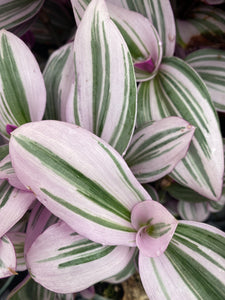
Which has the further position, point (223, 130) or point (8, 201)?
point (223, 130)

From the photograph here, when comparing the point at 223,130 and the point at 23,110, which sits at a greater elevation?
the point at 23,110

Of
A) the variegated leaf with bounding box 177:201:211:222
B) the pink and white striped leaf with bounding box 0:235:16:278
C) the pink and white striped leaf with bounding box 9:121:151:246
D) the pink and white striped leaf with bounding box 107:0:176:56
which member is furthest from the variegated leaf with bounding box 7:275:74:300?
the pink and white striped leaf with bounding box 107:0:176:56

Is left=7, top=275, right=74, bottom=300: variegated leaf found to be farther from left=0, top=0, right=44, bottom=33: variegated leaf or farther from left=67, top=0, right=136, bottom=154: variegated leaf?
left=0, top=0, right=44, bottom=33: variegated leaf

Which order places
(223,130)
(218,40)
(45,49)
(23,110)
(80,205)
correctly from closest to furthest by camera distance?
(80,205)
(23,110)
(218,40)
(223,130)
(45,49)

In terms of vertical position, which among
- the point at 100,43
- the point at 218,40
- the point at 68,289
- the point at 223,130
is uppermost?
the point at 100,43

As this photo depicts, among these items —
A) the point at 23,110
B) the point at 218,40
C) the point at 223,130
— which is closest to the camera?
the point at 23,110

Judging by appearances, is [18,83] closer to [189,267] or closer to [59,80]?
[59,80]

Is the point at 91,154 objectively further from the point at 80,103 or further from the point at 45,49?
the point at 45,49

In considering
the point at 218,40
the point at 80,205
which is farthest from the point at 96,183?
the point at 218,40
